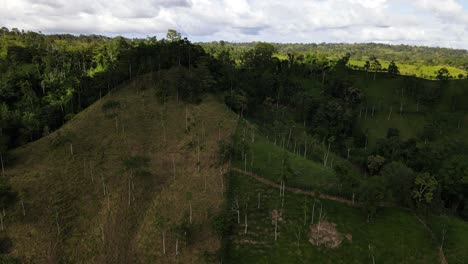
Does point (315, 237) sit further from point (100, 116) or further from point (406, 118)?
point (406, 118)

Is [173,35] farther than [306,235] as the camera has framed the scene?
Yes

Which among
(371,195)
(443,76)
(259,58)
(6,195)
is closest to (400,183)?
(371,195)

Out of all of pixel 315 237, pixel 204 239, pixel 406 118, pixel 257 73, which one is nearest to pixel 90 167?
pixel 204 239

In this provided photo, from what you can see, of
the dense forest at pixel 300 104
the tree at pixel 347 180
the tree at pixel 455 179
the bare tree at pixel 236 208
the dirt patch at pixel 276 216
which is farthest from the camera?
the tree at pixel 455 179

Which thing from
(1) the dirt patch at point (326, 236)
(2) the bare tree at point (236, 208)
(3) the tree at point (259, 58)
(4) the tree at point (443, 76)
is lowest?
(1) the dirt patch at point (326, 236)

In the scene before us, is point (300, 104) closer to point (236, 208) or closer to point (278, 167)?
point (278, 167)

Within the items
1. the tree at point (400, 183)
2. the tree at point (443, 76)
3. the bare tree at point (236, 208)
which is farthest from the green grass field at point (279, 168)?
the tree at point (443, 76)

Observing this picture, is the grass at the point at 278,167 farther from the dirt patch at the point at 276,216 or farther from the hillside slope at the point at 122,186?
the dirt patch at the point at 276,216

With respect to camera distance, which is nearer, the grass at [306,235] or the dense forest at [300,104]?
the grass at [306,235]
